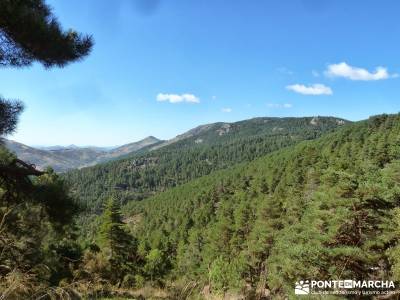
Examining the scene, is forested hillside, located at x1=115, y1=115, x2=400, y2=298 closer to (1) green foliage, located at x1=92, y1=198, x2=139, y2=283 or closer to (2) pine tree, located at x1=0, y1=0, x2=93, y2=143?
(1) green foliage, located at x1=92, y1=198, x2=139, y2=283

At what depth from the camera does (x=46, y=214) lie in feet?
24.3

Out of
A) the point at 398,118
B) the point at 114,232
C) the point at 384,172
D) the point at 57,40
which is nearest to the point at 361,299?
the point at 384,172

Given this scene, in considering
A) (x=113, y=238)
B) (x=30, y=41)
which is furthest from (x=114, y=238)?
(x=30, y=41)

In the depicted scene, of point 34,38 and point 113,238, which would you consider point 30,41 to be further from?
point 113,238

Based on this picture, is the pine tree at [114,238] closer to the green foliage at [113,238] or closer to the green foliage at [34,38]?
the green foliage at [113,238]

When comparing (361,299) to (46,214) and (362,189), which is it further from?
(46,214)

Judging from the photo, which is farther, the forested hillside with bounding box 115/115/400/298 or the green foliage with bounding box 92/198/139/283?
the green foliage with bounding box 92/198/139/283

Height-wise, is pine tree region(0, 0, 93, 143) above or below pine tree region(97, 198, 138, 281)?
above

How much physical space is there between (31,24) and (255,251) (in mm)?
33670

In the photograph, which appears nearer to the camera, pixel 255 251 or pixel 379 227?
pixel 379 227

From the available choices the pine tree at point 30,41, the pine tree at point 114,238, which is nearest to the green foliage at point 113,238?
the pine tree at point 114,238

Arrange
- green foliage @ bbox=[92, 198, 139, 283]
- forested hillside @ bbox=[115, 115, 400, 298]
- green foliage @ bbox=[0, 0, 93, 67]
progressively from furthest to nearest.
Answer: green foliage @ bbox=[92, 198, 139, 283] < forested hillside @ bbox=[115, 115, 400, 298] < green foliage @ bbox=[0, 0, 93, 67]

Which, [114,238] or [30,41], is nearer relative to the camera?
[30,41]

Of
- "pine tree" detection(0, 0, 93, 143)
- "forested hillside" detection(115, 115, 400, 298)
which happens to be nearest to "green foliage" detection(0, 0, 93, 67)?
"pine tree" detection(0, 0, 93, 143)
